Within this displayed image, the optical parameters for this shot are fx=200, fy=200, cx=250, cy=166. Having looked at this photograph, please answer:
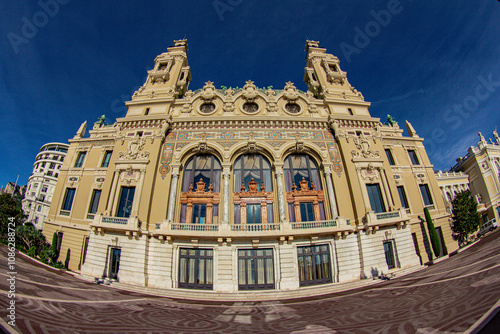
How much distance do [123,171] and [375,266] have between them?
26.3 metres

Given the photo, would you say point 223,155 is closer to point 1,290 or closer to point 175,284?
point 175,284

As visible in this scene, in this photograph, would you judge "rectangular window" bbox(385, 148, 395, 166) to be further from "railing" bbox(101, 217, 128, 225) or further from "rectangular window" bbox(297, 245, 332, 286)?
"railing" bbox(101, 217, 128, 225)

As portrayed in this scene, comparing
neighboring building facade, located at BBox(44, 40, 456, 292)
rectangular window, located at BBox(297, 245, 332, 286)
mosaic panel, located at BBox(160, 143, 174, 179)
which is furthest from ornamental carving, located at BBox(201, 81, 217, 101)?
rectangular window, located at BBox(297, 245, 332, 286)

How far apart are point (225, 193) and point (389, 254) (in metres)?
16.8

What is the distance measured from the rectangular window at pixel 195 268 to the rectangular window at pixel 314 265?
8153mm

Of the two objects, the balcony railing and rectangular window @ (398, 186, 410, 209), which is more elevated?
rectangular window @ (398, 186, 410, 209)

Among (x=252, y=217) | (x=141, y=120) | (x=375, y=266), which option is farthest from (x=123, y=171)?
(x=375, y=266)

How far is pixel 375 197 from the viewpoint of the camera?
21.4m

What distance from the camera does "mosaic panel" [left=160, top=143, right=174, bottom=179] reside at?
847 inches

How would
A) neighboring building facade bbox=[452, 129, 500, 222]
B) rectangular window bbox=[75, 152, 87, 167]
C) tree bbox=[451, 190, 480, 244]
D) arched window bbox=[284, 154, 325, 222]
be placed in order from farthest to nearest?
neighboring building facade bbox=[452, 129, 500, 222], rectangular window bbox=[75, 152, 87, 167], tree bbox=[451, 190, 480, 244], arched window bbox=[284, 154, 325, 222]

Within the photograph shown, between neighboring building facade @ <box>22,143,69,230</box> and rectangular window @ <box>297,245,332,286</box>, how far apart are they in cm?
7146

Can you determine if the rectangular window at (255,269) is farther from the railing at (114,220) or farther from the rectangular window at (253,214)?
the railing at (114,220)

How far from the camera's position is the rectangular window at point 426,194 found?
24.9 metres

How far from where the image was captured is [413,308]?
7523 millimetres
